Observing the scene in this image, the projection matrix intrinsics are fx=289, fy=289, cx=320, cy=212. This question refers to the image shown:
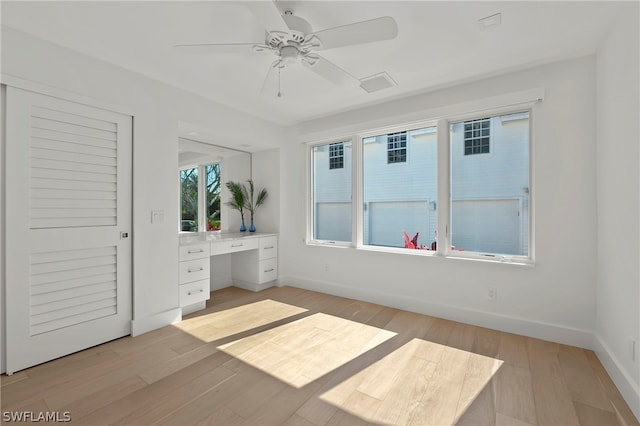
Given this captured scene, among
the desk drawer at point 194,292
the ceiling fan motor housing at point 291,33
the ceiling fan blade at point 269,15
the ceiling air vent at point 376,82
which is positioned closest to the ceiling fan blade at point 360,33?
the ceiling fan motor housing at point 291,33

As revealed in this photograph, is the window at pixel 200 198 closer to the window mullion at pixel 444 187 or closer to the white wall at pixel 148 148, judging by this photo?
the white wall at pixel 148 148

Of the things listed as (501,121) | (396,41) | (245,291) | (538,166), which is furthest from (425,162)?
(245,291)

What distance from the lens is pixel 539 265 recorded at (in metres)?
2.62

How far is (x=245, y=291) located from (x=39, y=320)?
2270 mm

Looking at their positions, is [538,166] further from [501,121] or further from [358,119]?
[358,119]

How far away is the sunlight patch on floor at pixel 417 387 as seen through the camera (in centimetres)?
169

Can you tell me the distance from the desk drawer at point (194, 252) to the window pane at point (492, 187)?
2834 millimetres

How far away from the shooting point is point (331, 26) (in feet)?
6.83

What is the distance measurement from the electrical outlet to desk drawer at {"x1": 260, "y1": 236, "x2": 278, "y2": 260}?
282cm

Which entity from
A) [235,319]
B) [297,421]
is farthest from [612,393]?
[235,319]

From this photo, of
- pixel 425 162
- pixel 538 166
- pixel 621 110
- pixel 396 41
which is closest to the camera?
pixel 621 110

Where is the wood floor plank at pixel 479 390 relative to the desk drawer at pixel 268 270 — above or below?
below

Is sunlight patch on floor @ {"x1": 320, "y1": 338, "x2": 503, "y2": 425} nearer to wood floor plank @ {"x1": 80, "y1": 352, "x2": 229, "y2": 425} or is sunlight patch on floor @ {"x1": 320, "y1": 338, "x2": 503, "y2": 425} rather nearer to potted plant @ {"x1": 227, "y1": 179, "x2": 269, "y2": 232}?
wood floor plank @ {"x1": 80, "y1": 352, "x2": 229, "y2": 425}

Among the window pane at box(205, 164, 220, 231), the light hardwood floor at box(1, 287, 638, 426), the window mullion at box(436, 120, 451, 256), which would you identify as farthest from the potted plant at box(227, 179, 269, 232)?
the window mullion at box(436, 120, 451, 256)
